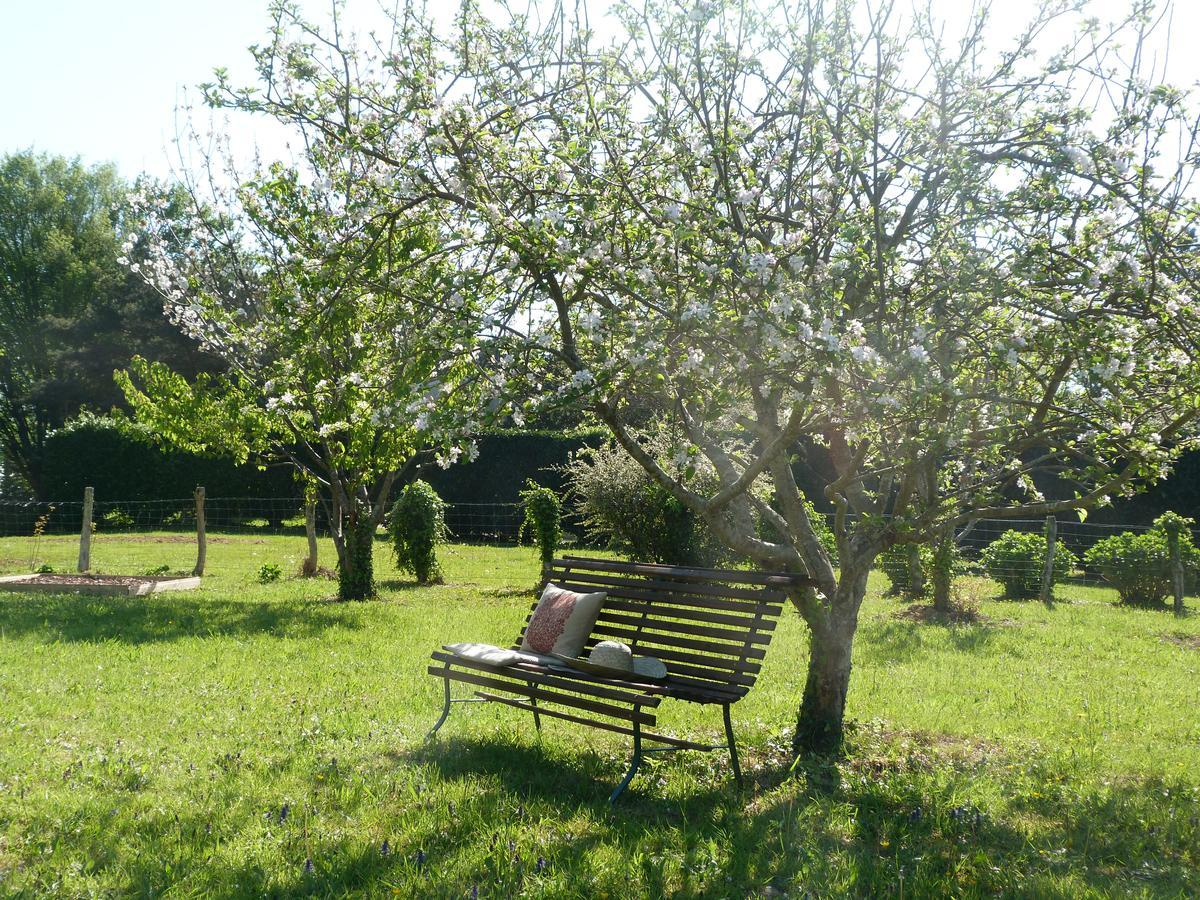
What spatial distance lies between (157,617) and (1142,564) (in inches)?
495

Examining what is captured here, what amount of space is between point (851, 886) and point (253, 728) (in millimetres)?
3530

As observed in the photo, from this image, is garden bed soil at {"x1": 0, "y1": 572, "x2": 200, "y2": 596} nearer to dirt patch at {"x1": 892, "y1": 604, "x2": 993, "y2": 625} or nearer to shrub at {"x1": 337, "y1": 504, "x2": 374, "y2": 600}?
shrub at {"x1": 337, "y1": 504, "x2": 374, "y2": 600}

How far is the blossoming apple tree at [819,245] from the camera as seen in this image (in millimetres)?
4285

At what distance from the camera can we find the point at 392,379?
5387 mm

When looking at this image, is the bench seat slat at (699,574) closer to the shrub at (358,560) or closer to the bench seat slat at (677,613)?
the bench seat slat at (677,613)

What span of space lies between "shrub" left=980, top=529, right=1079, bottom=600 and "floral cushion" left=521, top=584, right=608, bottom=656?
984cm

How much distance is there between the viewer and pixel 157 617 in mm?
9836

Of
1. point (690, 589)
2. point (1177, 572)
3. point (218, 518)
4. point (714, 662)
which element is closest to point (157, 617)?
point (690, 589)

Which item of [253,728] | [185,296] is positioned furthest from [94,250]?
[253,728]

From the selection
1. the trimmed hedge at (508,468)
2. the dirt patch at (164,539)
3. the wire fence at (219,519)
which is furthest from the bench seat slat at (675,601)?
the dirt patch at (164,539)

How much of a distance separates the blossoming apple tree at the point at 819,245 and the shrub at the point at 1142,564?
9440mm

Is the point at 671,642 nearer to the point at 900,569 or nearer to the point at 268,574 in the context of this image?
the point at 900,569

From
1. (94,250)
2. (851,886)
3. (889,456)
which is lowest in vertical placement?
(851,886)

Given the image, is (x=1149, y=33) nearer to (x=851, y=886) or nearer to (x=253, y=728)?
(x=851, y=886)
